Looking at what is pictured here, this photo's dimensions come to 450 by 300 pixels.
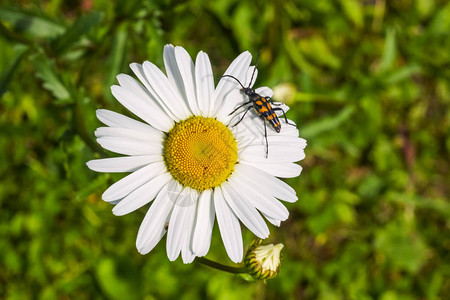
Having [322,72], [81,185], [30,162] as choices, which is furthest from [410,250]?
[30,162]

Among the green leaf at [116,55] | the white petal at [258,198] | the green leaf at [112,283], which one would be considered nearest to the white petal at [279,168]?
the white petal at [258,198]

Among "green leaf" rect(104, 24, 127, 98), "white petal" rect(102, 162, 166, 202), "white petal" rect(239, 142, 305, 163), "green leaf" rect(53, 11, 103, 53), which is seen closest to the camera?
"white petal" rect(102, 162, 166, 202)

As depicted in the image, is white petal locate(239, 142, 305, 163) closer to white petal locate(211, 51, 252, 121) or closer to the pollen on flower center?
the pollen on flower center

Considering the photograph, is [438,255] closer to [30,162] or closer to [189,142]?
[189,142]

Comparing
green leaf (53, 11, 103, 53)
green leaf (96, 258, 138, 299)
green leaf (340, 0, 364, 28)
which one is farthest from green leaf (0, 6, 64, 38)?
green leaf (340, 0, 364, 28)

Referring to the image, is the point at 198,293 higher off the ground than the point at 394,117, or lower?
lower


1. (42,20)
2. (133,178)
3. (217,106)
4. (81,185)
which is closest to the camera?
(133,178)

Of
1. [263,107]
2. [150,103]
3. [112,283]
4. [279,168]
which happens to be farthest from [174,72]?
[112,283]
